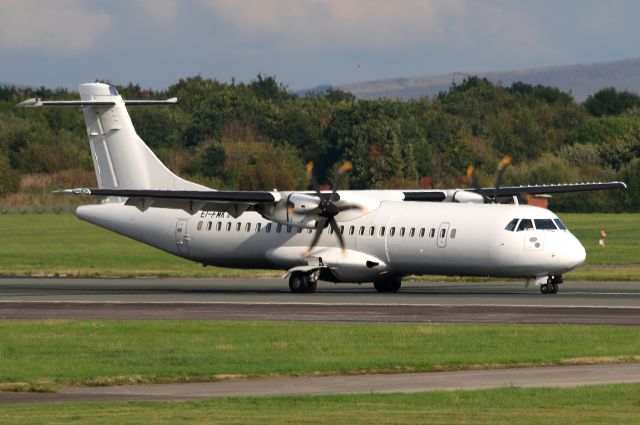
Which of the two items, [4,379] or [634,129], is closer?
[4,379]

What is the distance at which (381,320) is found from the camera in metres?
27.5

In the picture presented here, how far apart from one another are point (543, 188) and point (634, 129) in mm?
51539

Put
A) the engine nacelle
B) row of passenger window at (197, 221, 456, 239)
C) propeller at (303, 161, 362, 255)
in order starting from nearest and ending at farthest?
row of passenger window at (197, 221, 456, 239) → the engine nacelle → propeller at (303, 161, 362, 255)

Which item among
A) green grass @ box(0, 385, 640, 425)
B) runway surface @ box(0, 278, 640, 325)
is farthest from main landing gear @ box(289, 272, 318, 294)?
green grass @ box(0, 385, 640, 425)

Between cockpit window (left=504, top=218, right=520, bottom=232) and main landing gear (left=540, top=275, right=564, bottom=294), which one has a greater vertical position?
cockpit window (left=504, top=218, right=520, bottom=232)

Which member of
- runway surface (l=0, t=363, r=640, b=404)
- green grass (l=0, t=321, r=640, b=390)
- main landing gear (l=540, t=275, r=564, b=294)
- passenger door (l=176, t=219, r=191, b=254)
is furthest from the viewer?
passenger door (l=176, t=219, r=191, b=254)

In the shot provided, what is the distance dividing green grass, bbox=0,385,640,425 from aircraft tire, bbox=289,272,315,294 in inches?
741

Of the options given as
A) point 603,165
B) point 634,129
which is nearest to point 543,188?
point 603,165

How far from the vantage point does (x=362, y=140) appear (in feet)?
281

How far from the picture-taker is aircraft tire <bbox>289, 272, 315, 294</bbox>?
3638 cm

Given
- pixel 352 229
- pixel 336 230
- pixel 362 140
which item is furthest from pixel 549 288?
pixel 362 140

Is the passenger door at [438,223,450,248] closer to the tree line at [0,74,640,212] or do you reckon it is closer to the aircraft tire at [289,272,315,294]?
the aircraft tire at [289,272,315,294]

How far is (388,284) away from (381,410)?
2111cm

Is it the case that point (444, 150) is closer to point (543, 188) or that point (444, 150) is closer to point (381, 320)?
point (543, 188)
